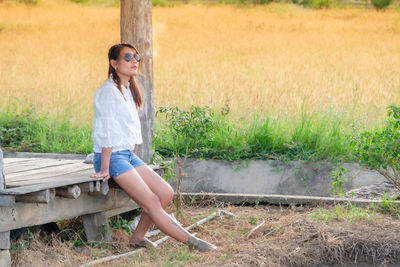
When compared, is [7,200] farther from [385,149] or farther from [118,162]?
[385,149]

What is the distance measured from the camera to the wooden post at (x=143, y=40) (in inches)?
235

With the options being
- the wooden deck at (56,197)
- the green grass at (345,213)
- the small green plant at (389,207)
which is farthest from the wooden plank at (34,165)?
the small green plant at (389,207)

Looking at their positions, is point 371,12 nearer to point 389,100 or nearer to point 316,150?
point 389,100

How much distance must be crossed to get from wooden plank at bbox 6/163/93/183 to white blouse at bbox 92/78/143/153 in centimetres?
54

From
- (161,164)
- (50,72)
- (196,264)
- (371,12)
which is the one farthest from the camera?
(371,12)

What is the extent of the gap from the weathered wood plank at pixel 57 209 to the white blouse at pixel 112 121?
0.44 metres

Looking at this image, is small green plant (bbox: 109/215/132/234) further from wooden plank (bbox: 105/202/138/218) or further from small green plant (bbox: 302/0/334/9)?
small green plant (bbox: 302/0/334/9)

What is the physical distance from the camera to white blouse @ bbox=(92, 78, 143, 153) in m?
4.61

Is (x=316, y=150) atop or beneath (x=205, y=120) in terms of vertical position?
beneath

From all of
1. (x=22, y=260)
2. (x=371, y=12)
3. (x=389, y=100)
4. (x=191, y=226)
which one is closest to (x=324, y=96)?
(x=389, y=100)

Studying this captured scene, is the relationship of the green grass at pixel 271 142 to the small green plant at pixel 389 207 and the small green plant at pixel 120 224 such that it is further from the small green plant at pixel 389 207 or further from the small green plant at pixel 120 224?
the small green plant at pixel 120 224

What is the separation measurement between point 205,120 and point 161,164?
57 cm

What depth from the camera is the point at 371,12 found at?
17.8m

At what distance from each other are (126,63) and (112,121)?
0.49 metres
